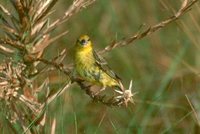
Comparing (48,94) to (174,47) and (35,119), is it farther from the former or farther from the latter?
(174,47)

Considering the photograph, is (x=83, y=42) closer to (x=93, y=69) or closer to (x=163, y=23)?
(x=93, y=69)

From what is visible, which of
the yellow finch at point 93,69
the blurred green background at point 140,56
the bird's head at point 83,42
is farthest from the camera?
the blurred green background at point 140,56

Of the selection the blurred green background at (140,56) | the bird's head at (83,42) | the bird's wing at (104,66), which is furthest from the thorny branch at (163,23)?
the blurred green background at (140,56)

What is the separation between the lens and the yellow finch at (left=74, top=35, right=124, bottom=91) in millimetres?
2725

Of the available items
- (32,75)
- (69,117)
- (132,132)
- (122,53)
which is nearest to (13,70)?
(32,75)

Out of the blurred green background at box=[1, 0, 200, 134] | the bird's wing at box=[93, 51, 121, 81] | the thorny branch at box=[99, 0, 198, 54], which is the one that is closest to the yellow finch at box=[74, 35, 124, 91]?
the bird's wing at box=[93, 51, 121, 81]

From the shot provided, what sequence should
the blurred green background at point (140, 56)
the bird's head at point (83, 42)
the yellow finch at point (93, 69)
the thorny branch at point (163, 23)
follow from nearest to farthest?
the thorny branch at point (163, 23), the yellow finch at point (93, 69), the bird's head at point (83, 42), the blurred green background at point (140, 56)

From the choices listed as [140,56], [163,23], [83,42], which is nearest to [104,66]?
[83,42]

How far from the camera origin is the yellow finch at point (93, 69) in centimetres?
272

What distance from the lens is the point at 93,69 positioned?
110 inches

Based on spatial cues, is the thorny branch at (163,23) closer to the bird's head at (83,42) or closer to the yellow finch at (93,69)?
the yellow finch at (93,69)

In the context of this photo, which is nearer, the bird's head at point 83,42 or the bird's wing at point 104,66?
the bird's wing at point 104,66

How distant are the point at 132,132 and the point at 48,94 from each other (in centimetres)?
55

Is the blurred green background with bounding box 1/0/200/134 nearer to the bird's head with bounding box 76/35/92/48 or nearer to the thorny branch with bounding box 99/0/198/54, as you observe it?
the bird's head with bounding box 76/35/92/48
